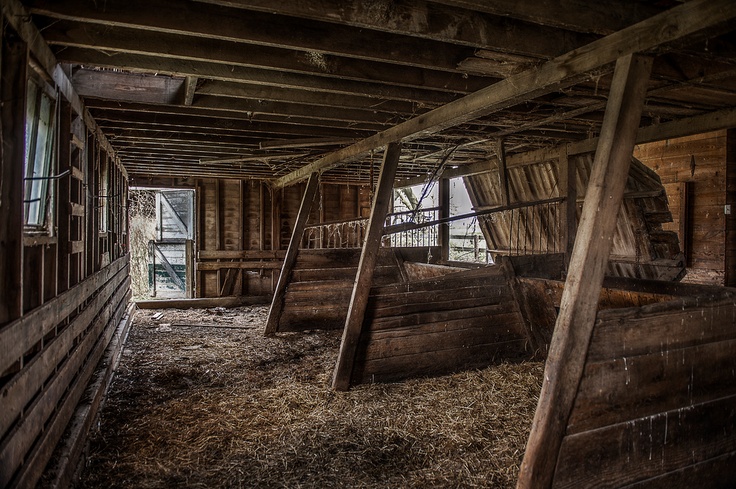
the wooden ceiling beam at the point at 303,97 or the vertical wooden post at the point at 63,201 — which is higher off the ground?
the wooden ceiling beam at the point at 303,97

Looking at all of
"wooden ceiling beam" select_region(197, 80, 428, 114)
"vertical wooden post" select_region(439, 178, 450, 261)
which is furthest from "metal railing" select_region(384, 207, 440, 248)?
"wooden ceiling beam" select_region(197, 80, 428, 114)

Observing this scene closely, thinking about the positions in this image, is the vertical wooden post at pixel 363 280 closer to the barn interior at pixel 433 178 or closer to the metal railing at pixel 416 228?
the barn interior at pixel 433 178

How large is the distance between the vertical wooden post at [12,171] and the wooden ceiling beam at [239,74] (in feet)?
3.03

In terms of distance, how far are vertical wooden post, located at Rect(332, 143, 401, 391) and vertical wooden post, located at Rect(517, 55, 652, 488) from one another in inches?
93.1

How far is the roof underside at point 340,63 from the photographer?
8.45ft

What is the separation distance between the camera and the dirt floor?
3062 millimetres

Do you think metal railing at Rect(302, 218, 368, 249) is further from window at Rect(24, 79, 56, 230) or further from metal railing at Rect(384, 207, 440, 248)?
window at Rect(24, 79, 56, 230)

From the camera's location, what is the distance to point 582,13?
101 inches

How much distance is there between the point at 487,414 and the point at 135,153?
630 centimetres

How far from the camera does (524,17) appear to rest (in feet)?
8.34

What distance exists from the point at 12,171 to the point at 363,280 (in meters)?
3.02

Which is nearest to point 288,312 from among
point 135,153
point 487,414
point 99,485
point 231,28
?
point 135,153

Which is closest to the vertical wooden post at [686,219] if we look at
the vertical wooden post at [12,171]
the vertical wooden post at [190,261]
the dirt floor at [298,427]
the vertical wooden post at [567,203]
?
the vertical wooden post at [567,203]

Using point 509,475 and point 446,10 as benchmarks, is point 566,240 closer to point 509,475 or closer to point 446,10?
point 509,475
